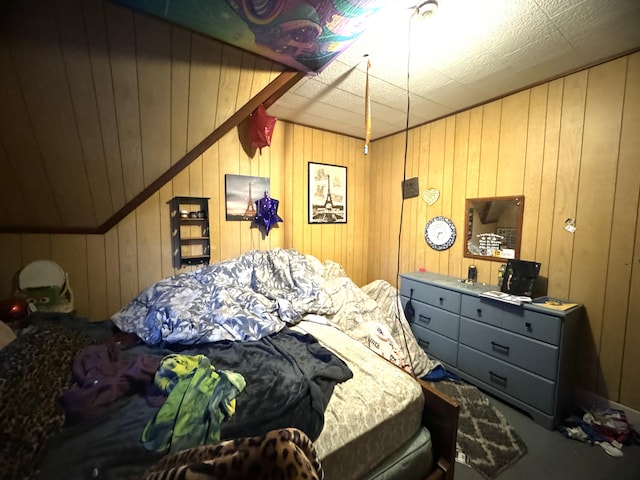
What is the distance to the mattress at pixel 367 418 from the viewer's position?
0.95 metres

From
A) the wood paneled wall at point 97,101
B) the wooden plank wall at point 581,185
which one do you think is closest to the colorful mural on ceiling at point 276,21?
the wood paneled wall at point 97,101

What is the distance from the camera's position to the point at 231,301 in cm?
188

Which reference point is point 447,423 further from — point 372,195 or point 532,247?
point 372,195

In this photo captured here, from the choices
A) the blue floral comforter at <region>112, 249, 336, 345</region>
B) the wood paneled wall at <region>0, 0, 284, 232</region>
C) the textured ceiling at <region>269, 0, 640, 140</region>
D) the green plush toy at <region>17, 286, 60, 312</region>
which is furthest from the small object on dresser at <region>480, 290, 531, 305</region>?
the green plush toy at <region>17, 286, 60, 312</region>

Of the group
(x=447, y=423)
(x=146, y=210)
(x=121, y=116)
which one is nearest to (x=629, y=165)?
(x=447, y=423)

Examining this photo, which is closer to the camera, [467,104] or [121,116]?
[121,116]

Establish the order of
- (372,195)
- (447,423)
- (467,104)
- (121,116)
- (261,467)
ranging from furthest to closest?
(372,195)
(467,104)
(121,116)
(447,423)
(261,467)

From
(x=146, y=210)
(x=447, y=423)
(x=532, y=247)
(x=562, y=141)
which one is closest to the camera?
(x=447, y=423)

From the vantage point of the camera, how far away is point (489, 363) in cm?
196

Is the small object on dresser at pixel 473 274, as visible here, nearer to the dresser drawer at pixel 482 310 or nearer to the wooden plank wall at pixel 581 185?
the wooden plank wall at pixel 581 185

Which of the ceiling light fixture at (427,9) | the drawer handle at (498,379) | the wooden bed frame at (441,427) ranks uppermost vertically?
the ceiling light fixture at (427,9)

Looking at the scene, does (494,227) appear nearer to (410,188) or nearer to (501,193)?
(501,193)

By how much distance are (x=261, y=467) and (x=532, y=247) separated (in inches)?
97.4

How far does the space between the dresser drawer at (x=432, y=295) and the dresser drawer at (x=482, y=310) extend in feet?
0.22
